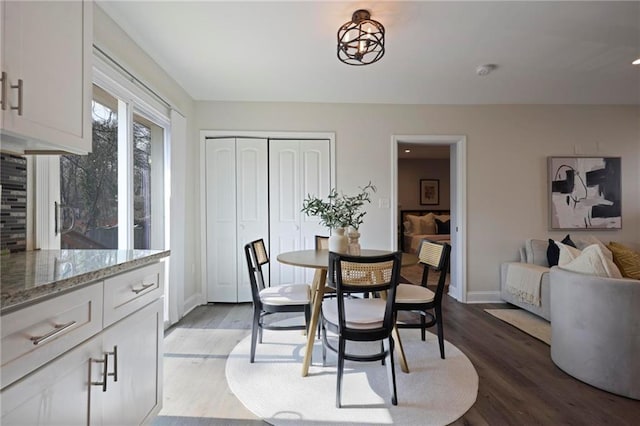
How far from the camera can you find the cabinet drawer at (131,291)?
1.10 metres

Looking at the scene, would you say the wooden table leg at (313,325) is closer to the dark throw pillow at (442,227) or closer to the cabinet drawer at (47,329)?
the cabinet drawer at (47,329)

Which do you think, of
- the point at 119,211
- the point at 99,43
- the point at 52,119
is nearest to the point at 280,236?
the point at 119,211

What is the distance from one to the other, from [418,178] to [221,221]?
6.04 meters

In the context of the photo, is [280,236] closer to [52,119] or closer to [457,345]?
[457,345]

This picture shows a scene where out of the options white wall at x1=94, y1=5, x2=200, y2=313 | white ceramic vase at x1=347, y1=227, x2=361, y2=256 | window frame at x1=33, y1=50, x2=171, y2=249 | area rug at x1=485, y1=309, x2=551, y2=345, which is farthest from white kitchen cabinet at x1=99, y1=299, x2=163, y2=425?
area rug at x1=485, y1=309, x2=551, y2=345

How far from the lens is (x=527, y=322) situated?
3.09m

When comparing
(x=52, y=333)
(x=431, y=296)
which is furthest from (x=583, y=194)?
(x=52, y=333)

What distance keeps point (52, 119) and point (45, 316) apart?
0.76 meters

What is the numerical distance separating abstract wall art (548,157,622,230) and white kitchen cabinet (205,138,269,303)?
11.9 feet

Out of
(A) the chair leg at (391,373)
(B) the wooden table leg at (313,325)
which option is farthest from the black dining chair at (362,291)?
(B) the wooden table leg at (313,325)

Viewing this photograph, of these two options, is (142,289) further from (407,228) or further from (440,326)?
(407,228)

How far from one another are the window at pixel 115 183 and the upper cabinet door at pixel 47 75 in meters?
0.61

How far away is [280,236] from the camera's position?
373 centimetres

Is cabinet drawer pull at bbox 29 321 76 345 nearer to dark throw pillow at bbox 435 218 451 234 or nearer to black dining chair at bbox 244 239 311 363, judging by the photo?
black dining chair at bbox 244 239 311 363
